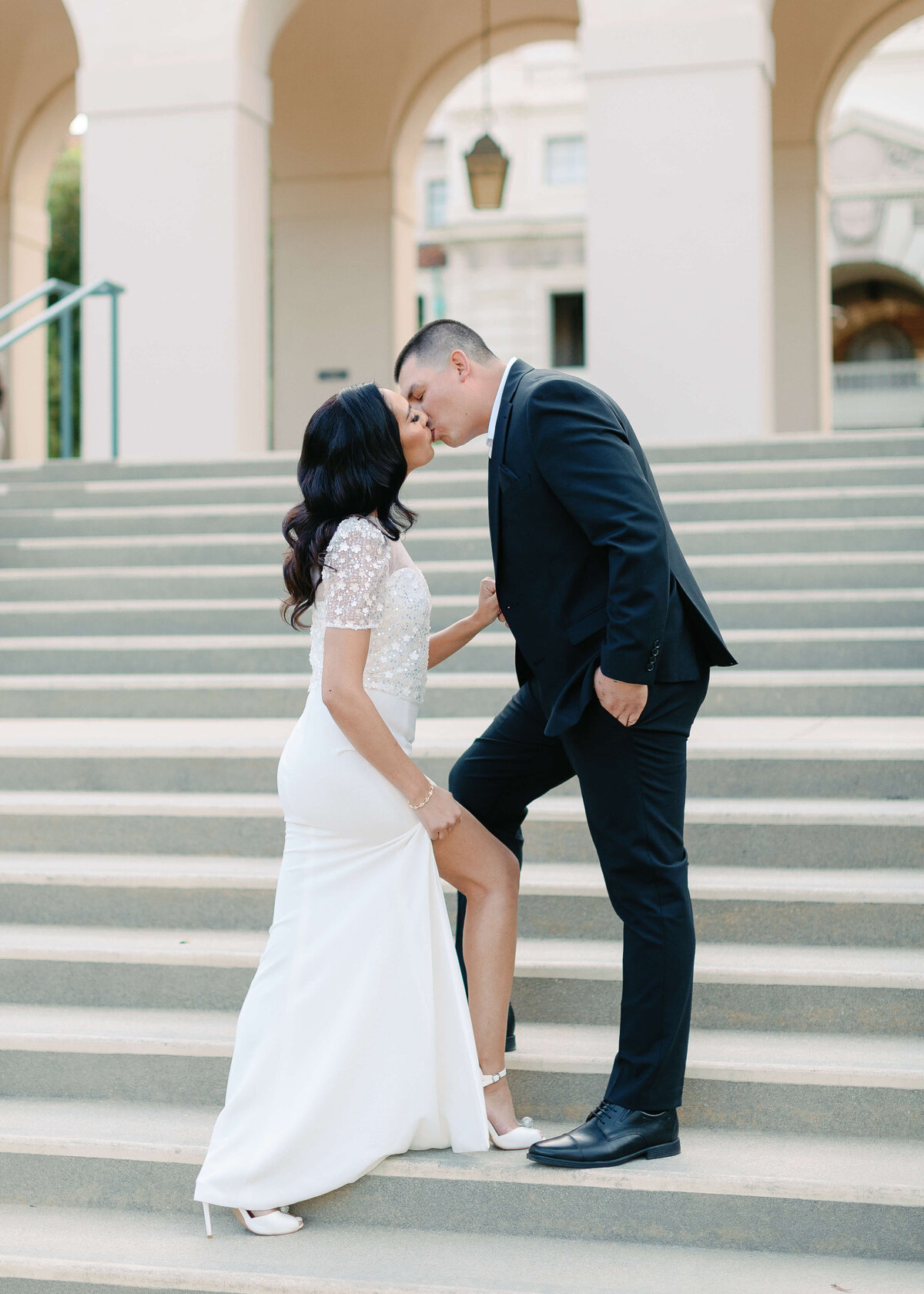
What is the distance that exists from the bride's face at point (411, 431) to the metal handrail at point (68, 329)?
5.64 m

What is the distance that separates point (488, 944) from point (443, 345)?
4.58 feet

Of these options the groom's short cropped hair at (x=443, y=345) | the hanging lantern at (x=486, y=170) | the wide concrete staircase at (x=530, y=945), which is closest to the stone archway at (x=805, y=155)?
the hanging lantern at (x=486, y=170)

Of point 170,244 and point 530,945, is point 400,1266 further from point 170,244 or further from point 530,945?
point 170,244

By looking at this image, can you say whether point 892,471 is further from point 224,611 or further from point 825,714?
point 224,611

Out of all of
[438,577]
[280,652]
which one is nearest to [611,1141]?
[280,652]

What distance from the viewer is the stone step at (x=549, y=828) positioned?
3.97m

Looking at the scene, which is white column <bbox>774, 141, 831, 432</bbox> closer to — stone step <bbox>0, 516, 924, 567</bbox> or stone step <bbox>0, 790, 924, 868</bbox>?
stone step <bbox>0, 516, 924, 567</bbox>

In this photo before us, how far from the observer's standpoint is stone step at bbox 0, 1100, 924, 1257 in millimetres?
2859

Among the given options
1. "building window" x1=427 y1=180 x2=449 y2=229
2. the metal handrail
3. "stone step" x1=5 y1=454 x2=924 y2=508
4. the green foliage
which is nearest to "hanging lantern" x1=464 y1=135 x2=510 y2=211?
the metal handrail

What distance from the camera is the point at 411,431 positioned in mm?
2990

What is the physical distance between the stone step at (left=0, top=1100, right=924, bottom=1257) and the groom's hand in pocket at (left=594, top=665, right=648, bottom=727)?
1013mm

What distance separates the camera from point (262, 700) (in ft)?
17.8

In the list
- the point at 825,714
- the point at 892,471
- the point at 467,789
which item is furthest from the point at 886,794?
the point at 892,471

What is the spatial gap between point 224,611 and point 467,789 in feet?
10.8
